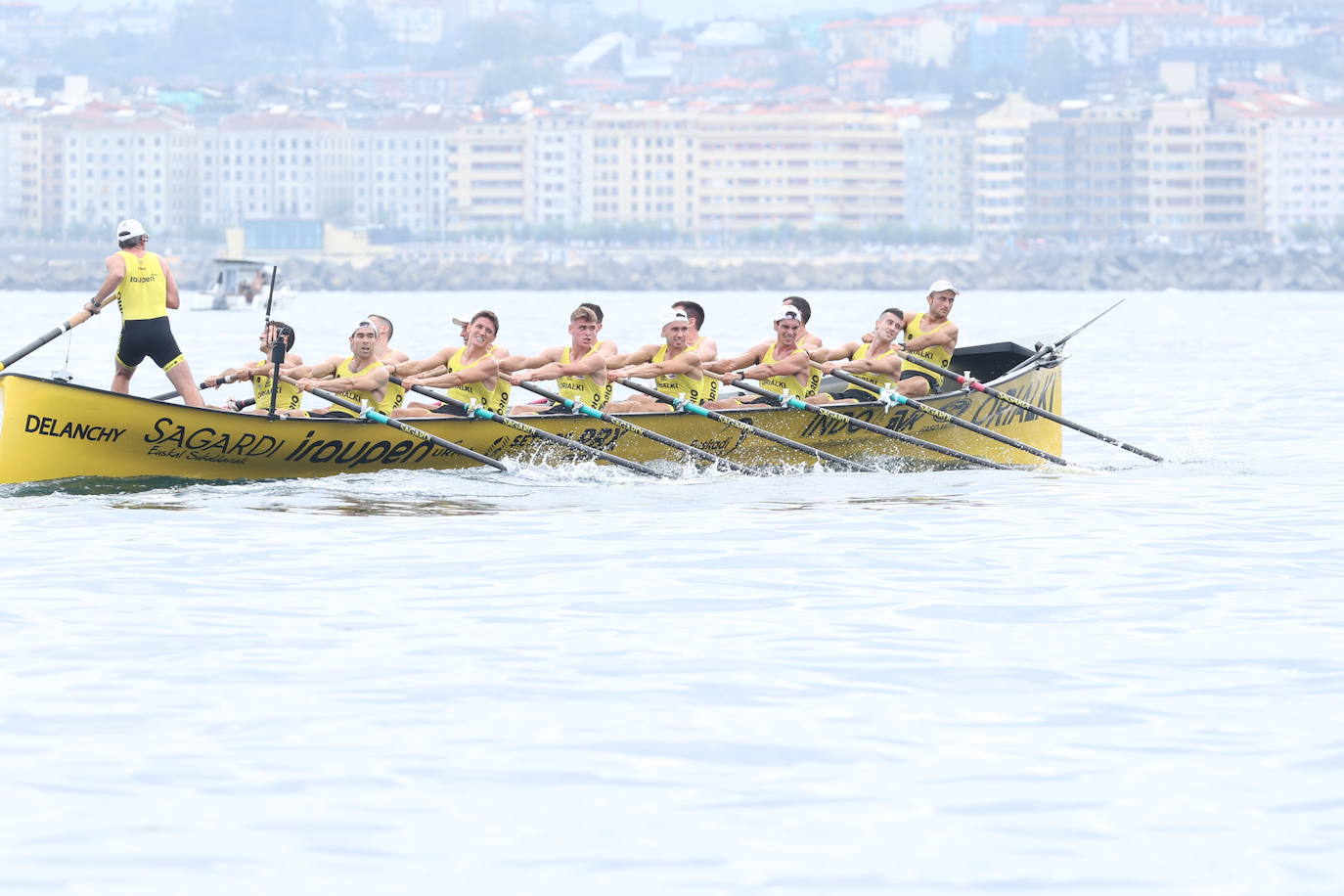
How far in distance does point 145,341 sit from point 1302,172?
615 feet

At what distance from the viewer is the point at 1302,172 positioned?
194125 mm

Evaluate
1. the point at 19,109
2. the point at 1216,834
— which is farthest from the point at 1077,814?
the point at 19,109

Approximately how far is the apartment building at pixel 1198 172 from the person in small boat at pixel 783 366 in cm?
17617

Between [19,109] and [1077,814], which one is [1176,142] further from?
[1077,814]

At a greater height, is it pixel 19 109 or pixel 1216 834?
pixel 19 109

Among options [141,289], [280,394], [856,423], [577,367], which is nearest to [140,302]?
[141,289]

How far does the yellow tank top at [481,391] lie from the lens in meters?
17.3

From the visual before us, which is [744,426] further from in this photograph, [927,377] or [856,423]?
[927,377]

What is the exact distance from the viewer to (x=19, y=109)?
199m

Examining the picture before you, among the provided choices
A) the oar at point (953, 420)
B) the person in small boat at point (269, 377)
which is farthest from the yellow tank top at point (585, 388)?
the person in small boat at point (269, 377)

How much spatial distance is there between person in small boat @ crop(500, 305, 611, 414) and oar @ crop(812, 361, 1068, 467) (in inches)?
75.0

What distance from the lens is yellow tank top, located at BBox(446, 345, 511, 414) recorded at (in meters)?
17.3

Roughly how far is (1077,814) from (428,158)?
193 m

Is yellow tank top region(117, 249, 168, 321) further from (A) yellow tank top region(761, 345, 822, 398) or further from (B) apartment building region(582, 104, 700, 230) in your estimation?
(B) apartment building region(582, 104, 700, 230)
